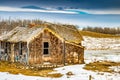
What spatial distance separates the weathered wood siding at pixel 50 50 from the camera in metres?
37.8

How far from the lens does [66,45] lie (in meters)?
39.5

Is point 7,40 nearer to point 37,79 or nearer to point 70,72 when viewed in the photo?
point 70,72

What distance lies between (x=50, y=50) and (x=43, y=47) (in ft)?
3.03

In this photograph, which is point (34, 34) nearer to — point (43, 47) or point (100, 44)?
point (43, 47)

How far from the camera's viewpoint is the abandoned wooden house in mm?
37750

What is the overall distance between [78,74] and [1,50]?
55.9 ft

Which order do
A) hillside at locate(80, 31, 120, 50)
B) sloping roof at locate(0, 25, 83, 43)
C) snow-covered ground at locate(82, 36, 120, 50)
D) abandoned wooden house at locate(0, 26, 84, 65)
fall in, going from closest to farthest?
abandoned wooden house at locate(0, 26, 84, 65) → sloping roof at locate(0, 25, 83, 43) → snow-covered ground at locate(82, 36, 120, 50) → hillside at locate(80, 31, 120, 50)

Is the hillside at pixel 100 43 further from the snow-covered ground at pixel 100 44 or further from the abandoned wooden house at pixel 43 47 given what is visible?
the abandoned wooden house at pixel 43 47

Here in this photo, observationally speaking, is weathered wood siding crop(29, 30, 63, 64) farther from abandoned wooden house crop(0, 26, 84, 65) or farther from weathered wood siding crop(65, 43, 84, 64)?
weathered wood siding crop(65, 43, 84, 64)

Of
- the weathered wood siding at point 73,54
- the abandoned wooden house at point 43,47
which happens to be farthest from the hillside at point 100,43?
the abandoned wooden house at point 43,47

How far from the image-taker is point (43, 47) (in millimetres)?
38344

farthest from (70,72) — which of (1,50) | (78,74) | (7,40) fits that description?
(1,50)

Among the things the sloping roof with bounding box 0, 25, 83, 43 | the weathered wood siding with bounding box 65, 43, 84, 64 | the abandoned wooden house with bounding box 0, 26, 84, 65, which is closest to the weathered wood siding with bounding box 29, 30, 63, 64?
the abandoned wooden house with bounding box 0, 26, 84, 65

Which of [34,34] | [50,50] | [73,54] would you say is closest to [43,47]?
[50,50]
